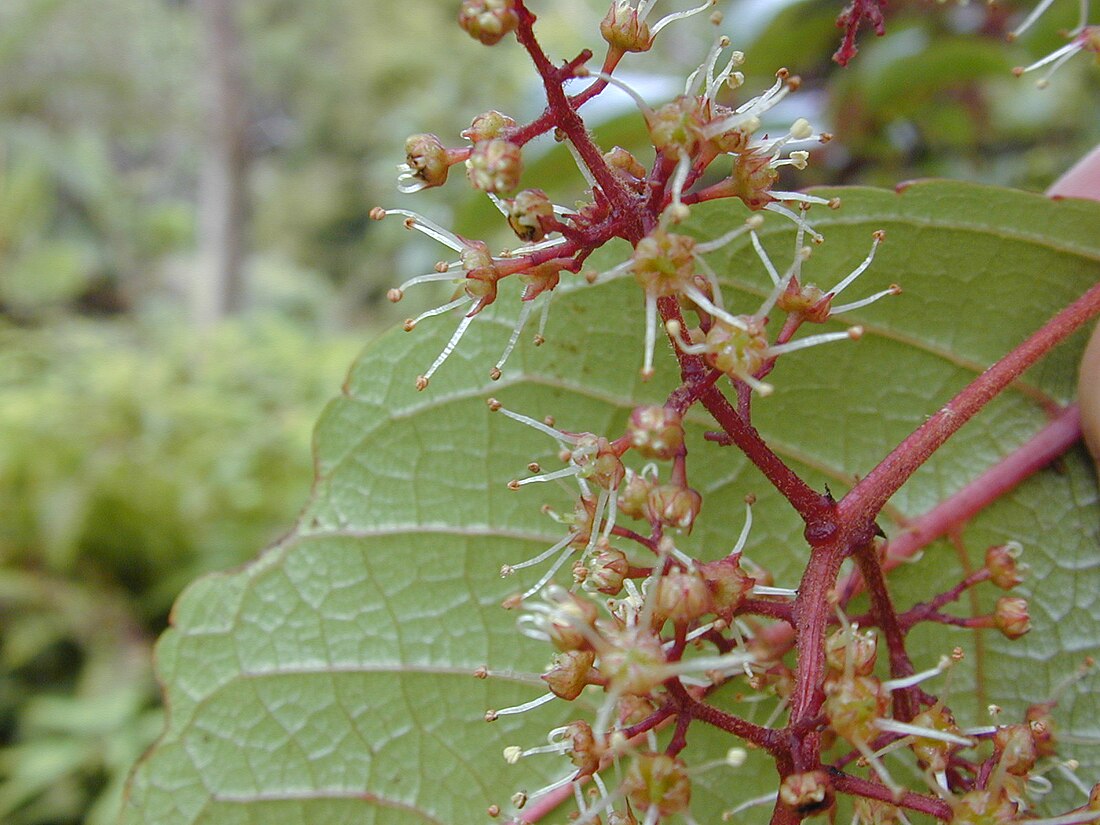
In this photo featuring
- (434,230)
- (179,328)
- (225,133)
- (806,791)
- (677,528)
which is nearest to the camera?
(806,791)

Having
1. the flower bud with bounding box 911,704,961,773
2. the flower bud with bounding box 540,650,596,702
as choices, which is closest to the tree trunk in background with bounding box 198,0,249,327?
the flower bud with bounding box 540,650,596,702

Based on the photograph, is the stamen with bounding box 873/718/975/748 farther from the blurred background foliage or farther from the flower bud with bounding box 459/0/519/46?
the blurred background foliage

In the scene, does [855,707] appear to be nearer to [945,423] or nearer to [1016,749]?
[1016,749]

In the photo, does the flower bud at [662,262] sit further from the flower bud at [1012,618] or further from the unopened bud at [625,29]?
the flower bud at [1012,618]

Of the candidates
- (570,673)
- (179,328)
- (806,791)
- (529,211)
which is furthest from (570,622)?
(179,328)

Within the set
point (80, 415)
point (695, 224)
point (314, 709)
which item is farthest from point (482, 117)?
point (80, 415)

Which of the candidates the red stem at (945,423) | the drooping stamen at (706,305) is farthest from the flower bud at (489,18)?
the red stem at (945,423)
